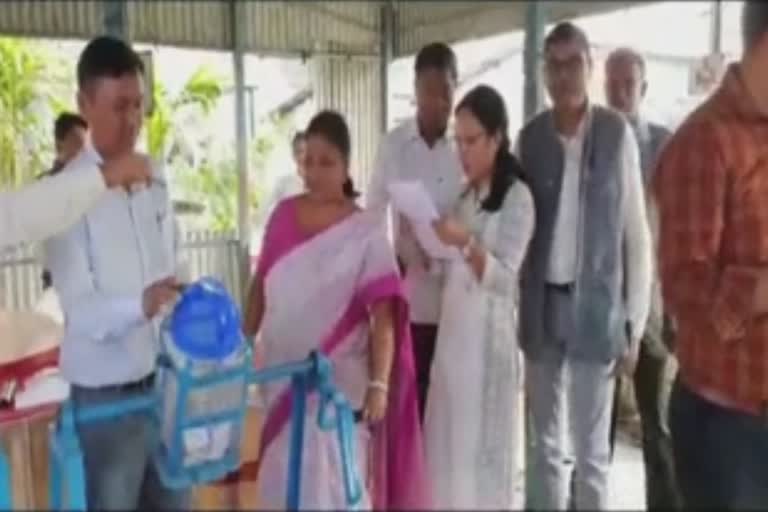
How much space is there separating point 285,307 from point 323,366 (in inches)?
10.4

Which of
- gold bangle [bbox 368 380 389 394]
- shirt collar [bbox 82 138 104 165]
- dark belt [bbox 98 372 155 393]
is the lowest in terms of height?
gold bangle [bbox 368 380 389 394]

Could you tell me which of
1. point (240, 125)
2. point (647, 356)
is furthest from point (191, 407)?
point (240, 125)

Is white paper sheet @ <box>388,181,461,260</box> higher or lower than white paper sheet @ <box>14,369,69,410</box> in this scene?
higher

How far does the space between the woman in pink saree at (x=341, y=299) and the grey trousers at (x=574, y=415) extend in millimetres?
273

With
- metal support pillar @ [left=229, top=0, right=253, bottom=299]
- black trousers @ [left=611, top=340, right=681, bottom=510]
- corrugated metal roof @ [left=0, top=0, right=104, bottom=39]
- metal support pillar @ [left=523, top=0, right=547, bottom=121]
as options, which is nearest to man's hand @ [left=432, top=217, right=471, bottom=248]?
metal support pillar @ [left=523, top=0, right=547, bottom=121]

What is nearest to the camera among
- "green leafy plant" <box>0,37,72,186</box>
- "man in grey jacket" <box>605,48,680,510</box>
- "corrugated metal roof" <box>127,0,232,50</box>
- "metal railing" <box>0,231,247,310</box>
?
"man in grey jacket" <box>605,48,680,510</box>

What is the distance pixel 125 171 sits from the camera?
26.5 inches

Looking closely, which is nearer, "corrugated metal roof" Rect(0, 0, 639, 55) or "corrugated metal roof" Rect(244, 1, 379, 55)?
"corrugated metal roof" Rect(0, 0, 639, 55)

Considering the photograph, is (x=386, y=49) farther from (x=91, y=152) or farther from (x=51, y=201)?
(x=51, y=201)

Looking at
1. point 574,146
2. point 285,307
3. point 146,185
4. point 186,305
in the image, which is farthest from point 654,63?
point 186,305

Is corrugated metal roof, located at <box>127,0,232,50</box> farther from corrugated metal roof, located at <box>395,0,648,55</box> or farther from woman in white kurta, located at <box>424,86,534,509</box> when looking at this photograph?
woman in white kurta, located at <box>424,86,534,509</box>

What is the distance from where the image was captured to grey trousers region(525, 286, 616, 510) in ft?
4.20

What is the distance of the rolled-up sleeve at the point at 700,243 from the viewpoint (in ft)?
2.31

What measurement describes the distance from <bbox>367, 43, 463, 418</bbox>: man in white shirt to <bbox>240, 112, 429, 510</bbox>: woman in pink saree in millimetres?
82
